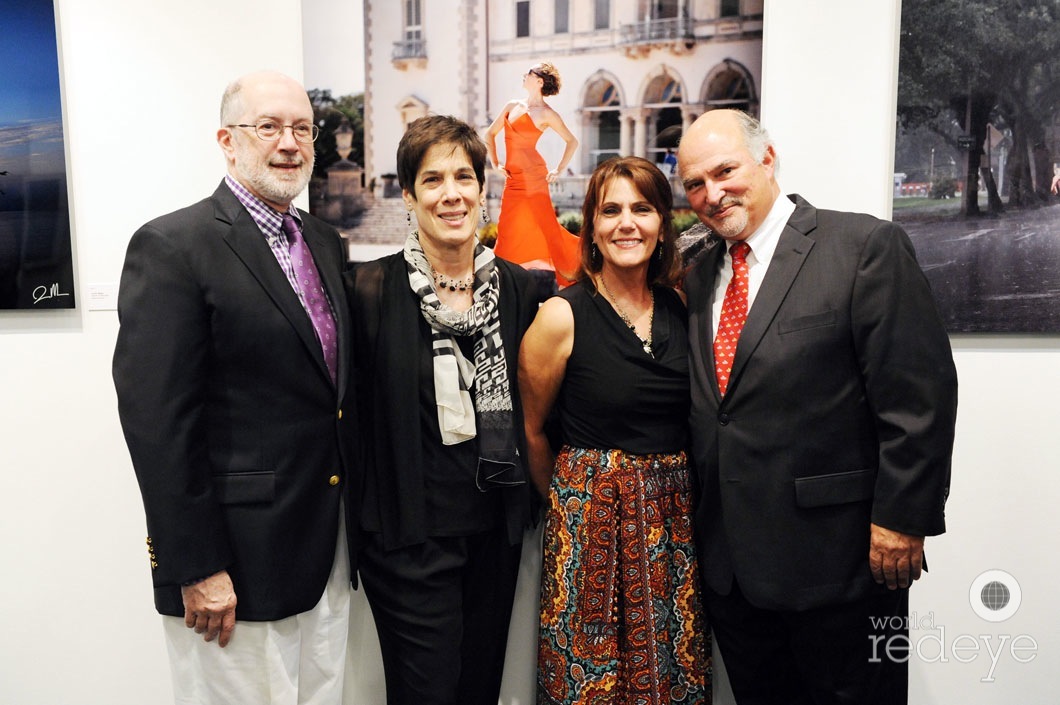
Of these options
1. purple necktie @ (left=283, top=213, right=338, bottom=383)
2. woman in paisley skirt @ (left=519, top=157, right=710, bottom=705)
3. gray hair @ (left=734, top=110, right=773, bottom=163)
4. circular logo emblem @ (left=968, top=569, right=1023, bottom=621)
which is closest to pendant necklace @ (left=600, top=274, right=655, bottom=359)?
woman in paisley skirt @ (left=519, top=157, right=710, bottom=705)

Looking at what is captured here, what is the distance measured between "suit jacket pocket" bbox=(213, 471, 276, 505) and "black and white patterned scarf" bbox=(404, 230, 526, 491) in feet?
1.44

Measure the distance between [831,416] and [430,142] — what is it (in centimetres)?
123

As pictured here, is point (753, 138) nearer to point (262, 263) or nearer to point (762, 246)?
point (762, 246)

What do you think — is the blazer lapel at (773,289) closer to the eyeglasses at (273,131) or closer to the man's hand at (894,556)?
the man's hand at (894,556)

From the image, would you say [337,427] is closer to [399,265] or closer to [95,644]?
[399,265]

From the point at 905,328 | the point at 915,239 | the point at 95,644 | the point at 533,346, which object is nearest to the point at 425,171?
the point at 533,346

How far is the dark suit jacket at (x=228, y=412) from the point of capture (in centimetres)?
149

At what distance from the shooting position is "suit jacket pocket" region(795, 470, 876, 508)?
5.52 ft

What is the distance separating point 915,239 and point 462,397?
1.59m

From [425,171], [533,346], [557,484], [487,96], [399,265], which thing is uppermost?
[487,96]

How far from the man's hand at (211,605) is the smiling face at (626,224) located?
127 cm

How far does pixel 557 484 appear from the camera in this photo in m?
1.94

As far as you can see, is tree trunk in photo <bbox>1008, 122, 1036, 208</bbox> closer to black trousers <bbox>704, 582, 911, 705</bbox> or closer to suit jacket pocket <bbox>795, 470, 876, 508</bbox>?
suit jacket pocket <bbox>795, 470, 876, 508</bbox>

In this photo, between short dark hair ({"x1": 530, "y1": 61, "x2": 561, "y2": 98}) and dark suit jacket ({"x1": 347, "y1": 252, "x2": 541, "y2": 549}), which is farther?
short dark hair ({"x1": 530, "y1": 61, "x2": 561, "y2": 98})
